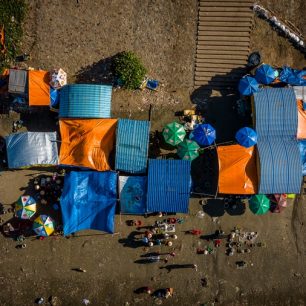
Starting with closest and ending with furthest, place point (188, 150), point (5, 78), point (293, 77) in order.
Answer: point (188, 150) < point (293, 77) < point (5, 78)

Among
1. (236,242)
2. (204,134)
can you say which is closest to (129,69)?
(204,134)

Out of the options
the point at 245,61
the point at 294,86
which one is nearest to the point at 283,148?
the point at 294,86

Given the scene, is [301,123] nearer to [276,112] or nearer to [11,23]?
[276,112]

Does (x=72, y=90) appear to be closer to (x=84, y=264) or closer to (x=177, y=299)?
(x=84, y=264)

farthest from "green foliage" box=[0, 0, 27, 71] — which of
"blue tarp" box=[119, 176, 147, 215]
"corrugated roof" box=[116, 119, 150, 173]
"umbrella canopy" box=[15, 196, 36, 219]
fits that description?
"blue tarp" box=[119, 176, 147, 215]

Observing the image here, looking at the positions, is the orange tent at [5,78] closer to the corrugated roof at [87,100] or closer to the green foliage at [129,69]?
the corrugated roof at [87,100]

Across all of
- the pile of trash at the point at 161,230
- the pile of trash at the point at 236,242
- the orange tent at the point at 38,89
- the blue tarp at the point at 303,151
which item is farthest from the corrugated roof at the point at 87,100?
the blue tarp at the point at 303,151
